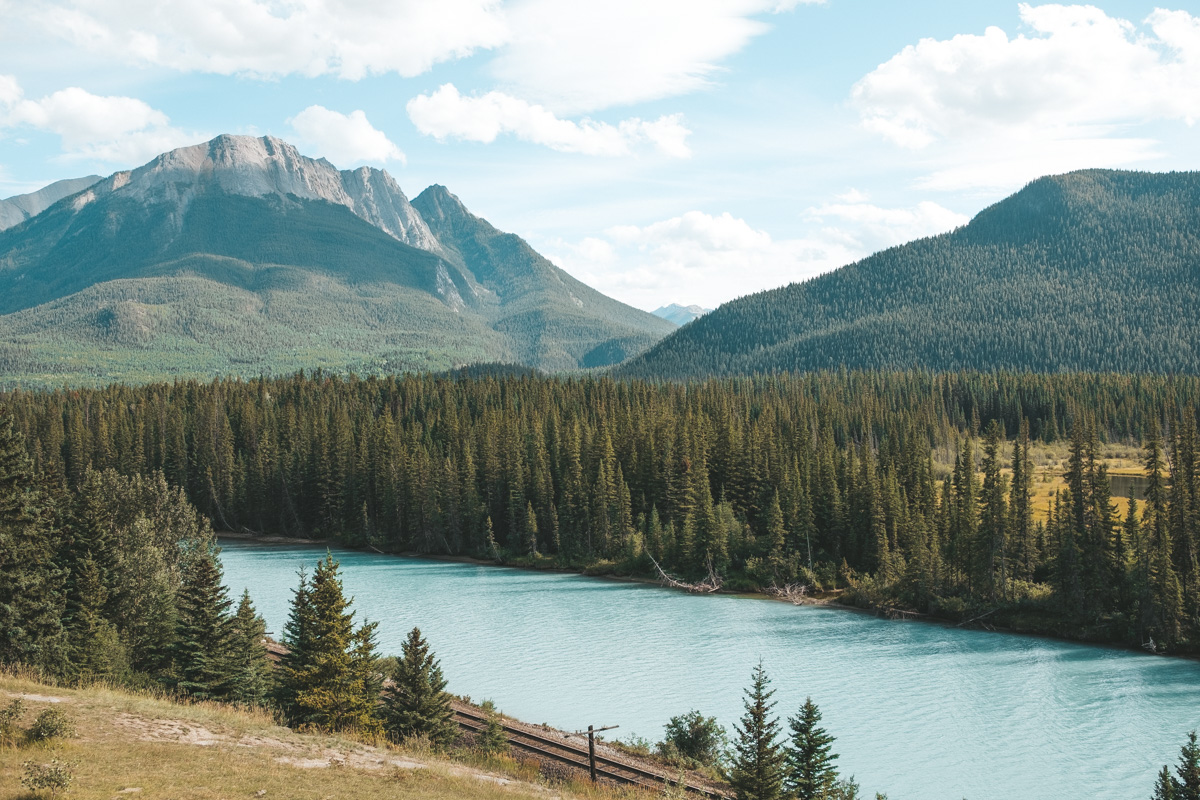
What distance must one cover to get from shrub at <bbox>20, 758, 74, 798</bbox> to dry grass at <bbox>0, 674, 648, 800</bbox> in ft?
0.72

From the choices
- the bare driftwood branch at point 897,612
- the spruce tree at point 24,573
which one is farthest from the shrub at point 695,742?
the bare driftwood branch at point 897,612

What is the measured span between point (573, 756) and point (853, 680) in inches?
890

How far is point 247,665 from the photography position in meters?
33.4

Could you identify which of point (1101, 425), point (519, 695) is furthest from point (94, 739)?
point (1101, 425)

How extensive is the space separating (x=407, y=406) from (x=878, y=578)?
300 ft

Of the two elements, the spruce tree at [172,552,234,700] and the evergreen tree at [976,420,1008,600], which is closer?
the spruce tree at [172,552,234,700]

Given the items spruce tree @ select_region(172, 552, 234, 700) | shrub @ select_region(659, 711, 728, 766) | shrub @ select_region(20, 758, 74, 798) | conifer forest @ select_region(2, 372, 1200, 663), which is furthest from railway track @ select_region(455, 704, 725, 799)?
shrub @ select_region(20, 758, 74, 798)

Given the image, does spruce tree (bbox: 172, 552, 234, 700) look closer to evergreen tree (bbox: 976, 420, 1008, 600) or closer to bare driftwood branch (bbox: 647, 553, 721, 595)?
bare driftwood branch (bbox: 647, 553, 721, 595)

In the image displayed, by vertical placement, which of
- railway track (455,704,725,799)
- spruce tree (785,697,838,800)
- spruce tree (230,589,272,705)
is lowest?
railway track (455,704,725,799)

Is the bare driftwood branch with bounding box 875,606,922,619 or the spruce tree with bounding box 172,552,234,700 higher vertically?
the spruce tree with bounding box 172,552,234,700

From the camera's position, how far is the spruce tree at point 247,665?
106ft

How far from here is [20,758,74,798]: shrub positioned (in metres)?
16.8

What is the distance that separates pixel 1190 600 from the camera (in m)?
54.5

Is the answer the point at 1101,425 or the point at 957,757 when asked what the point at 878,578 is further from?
the point at 1101,425
